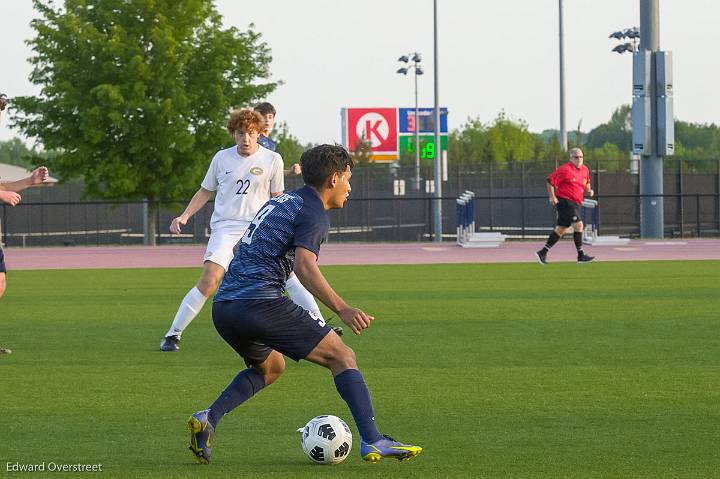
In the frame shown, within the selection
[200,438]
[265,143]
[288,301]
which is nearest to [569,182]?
[265,143]

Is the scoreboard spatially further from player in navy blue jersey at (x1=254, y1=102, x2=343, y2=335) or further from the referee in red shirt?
player in navy blue jersey at (x1=254, y1=102, x2=343, y2=335)

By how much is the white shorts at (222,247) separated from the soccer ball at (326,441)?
4480mm

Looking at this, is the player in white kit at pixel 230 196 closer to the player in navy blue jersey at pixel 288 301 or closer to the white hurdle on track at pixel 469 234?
the player in navy blue jersey at pixel 288 301

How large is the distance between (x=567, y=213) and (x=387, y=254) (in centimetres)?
812

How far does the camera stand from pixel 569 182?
75.7 feet

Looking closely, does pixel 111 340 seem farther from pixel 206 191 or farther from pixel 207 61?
pixel 207 61

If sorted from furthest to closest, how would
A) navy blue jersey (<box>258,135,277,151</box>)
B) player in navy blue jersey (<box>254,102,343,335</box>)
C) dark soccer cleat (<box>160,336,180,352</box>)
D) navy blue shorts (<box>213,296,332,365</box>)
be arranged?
navy blue jersey (<box>258,135,277,151</box>)
dark soccer cleat (<box>160,336,180,352</box>)
player in navy blue jersey (<box>254,102,343,335</box>)
navy blue shorts (<box>213,296,332,365</box>)

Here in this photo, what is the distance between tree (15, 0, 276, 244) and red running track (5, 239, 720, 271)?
3921 millimetres

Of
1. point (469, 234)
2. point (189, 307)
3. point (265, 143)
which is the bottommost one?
point (469, 234)

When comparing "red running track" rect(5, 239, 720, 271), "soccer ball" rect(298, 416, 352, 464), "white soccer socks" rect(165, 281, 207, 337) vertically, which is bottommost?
"red running track" rect(5, 239, 720, 271)

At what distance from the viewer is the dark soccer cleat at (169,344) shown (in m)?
11.1

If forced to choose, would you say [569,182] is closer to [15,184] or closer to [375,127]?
[15,184]

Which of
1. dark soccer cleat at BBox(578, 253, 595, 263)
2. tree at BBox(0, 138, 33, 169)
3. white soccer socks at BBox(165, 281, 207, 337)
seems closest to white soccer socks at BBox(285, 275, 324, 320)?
white soccer socks at BBox(165, 281, 207, 337)

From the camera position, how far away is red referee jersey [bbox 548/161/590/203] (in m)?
23.1
